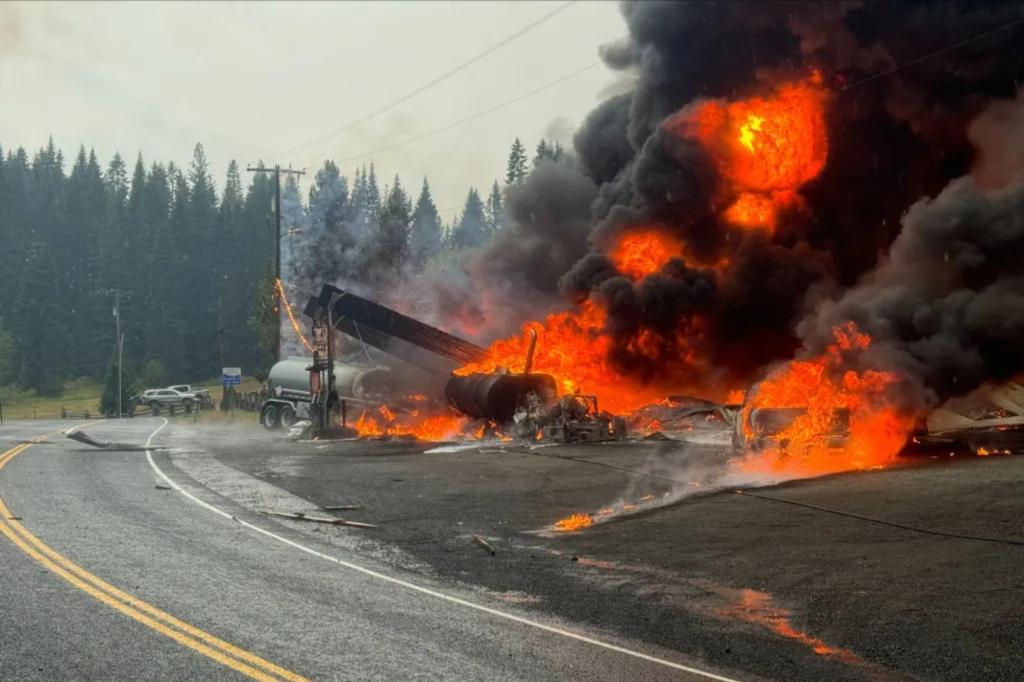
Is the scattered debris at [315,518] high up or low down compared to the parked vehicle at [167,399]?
down

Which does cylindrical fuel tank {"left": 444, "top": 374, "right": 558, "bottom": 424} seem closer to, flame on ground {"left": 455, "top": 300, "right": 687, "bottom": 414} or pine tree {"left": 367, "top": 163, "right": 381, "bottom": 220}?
flame on ground {"left": 455, "top": 300, "right": 687, "bottom": 414}

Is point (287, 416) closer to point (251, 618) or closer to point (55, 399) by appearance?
point (251, 618)

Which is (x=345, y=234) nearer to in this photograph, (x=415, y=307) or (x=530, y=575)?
(x=415, y=307)

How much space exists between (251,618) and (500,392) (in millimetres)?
22380

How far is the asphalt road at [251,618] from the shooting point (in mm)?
7441

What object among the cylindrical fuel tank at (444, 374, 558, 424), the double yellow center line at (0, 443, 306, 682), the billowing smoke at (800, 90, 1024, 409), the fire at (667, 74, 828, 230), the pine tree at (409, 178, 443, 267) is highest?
the pine tree at (409, 178, 443, 267)

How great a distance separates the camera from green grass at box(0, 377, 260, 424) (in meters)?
90.2

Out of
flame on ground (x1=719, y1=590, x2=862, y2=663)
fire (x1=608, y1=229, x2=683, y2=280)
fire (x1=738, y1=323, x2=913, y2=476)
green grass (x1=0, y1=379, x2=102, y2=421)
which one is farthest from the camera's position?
green grass (x1=0, y1=379, x2=102, y2=421)

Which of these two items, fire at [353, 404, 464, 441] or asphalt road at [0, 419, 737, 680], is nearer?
asphalt road at [0, 419, 737, 680]

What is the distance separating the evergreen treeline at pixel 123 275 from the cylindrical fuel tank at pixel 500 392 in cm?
7388

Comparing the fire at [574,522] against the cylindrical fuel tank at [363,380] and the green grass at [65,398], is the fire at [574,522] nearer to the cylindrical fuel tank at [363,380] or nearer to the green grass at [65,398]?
the cylindrical fuel tank at [363,380]

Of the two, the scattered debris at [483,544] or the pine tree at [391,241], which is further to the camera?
the pine tree at [391,241]

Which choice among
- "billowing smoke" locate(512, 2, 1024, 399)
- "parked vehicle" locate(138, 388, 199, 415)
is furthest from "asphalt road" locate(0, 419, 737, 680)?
"parked vehicle" locate(138, 388, 199, 415)

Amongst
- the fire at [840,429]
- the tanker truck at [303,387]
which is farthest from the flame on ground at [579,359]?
the fire at [840,429]
